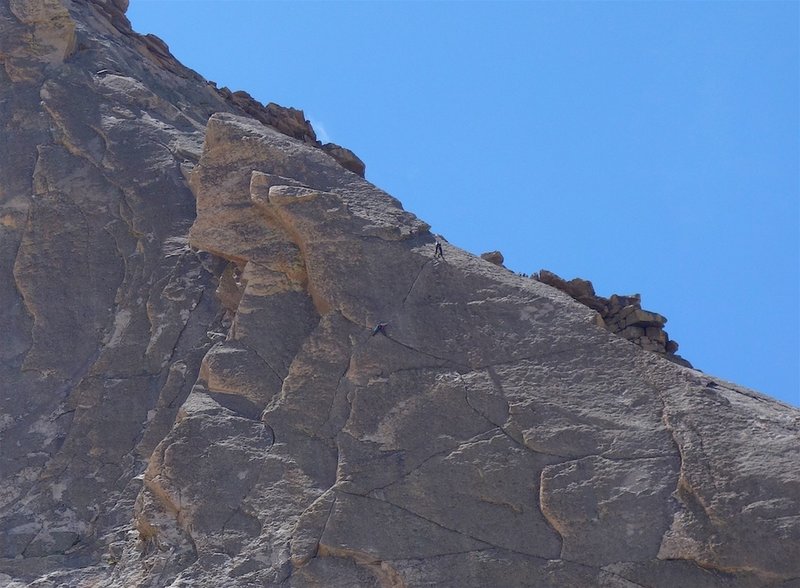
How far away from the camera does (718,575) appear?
20.0 feet

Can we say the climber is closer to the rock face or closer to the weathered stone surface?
the rock face

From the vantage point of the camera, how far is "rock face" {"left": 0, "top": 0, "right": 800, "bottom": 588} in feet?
20.6

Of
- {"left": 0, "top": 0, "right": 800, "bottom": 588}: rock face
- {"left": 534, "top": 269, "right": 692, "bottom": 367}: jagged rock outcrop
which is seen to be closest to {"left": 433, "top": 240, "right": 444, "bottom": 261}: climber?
{"left": 0, "top": 0, "right": 800, "bottom": 588}: rock face

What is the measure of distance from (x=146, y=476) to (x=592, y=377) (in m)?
2.48

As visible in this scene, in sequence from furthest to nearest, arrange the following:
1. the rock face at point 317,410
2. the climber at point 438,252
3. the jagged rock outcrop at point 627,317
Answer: the jagged rock outcrop at point 627,317
the climber at point 438,252
the rock face at point 317,410

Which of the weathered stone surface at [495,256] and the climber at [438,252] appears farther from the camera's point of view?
the weathered stone surface at [495,256]

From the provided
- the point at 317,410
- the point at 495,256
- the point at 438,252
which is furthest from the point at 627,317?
the point at 317,410

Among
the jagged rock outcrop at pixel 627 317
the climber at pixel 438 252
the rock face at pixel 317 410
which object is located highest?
the jagged rock outcrop at pixel 627 317

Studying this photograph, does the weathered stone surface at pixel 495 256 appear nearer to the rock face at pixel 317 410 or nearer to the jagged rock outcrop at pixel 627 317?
the jagged rock outcrop at pixel 627 317

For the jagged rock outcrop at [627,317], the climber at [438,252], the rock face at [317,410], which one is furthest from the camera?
the jagged rock outcrop at [627,317]

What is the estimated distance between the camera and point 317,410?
22.8 ft

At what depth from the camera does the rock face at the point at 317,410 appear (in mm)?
6285

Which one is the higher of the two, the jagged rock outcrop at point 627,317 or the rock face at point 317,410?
the jagged rock outcrop at point 627,317

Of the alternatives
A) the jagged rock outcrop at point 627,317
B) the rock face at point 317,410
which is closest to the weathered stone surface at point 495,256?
the jagged rock outcrop at point 627,317
